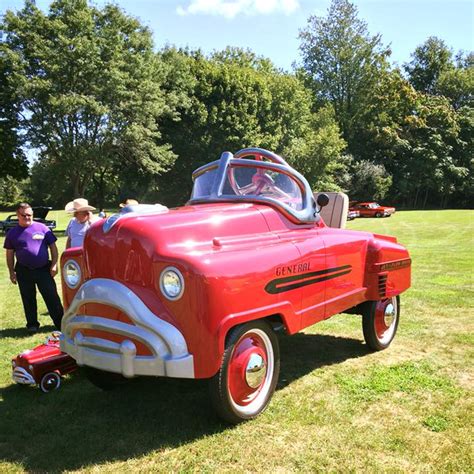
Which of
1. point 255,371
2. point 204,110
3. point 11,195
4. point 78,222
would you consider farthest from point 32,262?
point 11,195

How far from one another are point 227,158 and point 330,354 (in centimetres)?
253

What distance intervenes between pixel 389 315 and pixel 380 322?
0.65 ft

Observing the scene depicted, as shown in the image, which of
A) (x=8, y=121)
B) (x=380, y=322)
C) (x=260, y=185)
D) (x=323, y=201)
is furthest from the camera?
(x=8, y=121)

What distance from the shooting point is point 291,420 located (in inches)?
148

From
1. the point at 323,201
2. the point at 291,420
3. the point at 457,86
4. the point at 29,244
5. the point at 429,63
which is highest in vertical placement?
the point at 429,63

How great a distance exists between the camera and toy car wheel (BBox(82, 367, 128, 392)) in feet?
14.1

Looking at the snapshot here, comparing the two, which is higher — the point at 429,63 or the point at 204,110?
the point at 429,63

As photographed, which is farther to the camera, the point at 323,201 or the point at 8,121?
the point at 8,121

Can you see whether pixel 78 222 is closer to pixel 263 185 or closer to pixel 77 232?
pixel 77 232

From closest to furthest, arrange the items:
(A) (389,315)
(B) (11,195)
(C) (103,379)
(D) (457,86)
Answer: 1. (C) (103,379)
2. (A) (389,315)
3. (D) (457,86)
4. (B) (11,195)

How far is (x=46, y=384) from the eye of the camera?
445 centimetres

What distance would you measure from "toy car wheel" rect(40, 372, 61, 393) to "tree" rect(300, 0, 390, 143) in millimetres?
50221

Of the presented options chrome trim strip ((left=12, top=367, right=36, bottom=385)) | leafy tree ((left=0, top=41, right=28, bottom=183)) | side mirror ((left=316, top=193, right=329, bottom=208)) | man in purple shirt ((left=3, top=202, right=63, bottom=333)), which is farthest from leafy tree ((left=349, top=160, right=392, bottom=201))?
chrome trim strip ((left=12, top=367, right=36, bottom=385))

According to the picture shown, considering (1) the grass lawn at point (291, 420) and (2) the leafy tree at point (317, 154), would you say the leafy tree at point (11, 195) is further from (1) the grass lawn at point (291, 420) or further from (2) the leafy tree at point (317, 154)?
(1) the grass lawn at point (291, 420)
